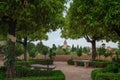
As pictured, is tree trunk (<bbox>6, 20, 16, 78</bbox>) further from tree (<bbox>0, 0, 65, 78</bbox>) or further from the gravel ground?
the gravel ground

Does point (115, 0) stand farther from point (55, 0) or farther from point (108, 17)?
point (55, 0)

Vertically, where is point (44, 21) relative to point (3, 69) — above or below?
above

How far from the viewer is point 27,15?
16.0 m

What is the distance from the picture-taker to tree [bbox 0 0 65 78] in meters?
15.5

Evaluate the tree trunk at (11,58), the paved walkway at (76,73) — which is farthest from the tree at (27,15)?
the paved walkway at (76,73)

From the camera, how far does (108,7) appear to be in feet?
56.0

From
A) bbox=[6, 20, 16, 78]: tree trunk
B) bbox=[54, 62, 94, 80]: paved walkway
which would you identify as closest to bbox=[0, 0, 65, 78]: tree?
bbox=[6, 20, 16, 78]: tree trunk

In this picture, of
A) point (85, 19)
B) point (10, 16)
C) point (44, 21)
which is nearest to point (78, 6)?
point (85, 19)

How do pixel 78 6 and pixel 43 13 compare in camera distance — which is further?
pixel 78 6

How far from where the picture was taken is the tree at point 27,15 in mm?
15539

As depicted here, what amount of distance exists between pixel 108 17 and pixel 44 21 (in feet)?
11.7

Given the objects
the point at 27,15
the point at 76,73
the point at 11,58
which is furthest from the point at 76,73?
the point at 27,15

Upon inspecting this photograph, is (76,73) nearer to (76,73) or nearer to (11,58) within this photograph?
(76,73)

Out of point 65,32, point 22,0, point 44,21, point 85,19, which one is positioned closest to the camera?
point 22,0
